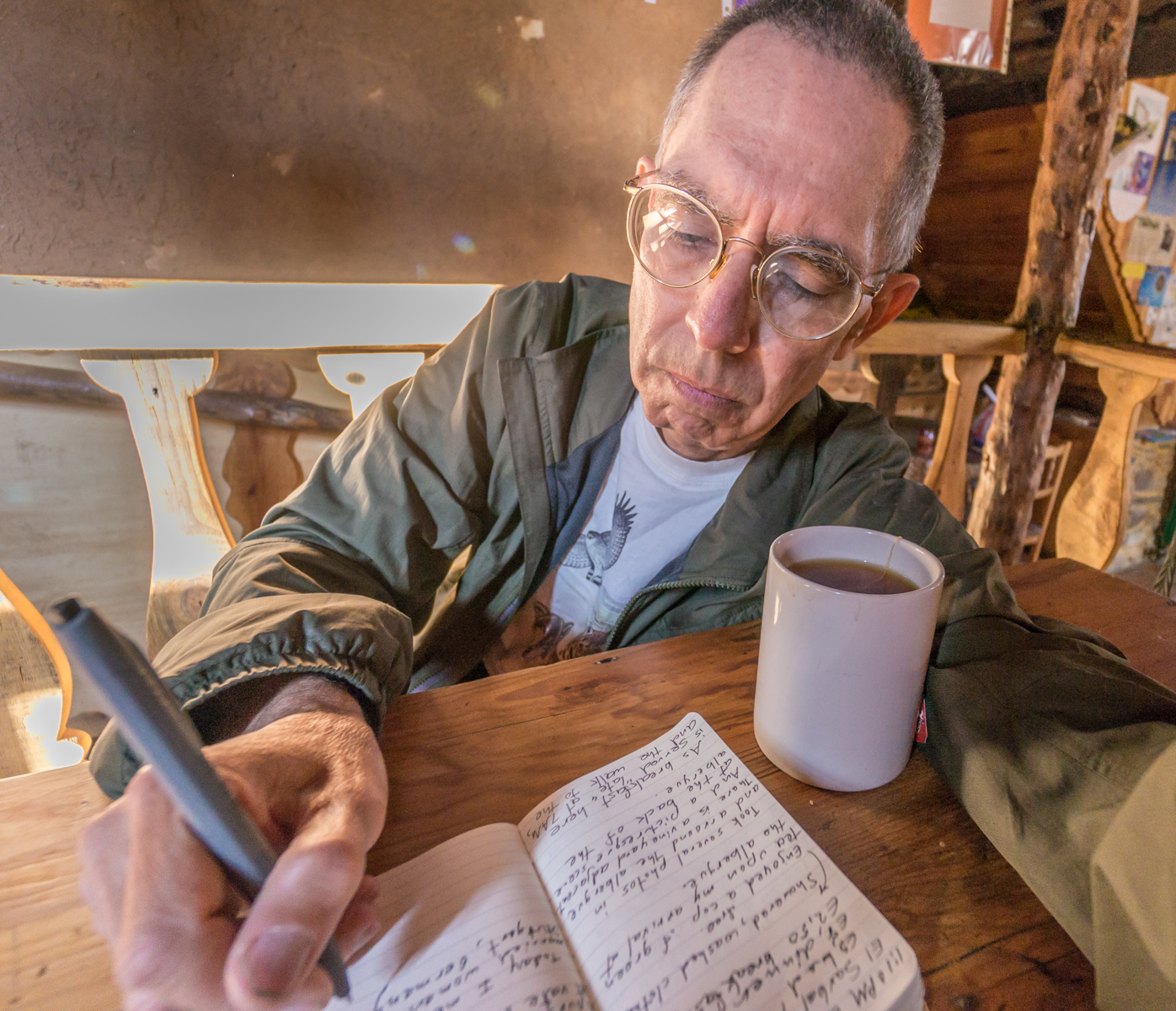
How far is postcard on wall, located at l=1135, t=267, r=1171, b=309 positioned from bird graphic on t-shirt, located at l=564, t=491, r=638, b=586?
12.0 ft

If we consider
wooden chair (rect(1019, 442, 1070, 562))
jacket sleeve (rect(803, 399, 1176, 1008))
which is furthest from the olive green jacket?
wooden chair (rect(1019, 442, 1070, 562))

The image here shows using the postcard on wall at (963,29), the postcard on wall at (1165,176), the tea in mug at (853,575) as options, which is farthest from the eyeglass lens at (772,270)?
the postcard on wall at (1165,176)

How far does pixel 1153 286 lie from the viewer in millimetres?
3219

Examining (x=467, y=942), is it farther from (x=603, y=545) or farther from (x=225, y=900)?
(x=603, y=545)

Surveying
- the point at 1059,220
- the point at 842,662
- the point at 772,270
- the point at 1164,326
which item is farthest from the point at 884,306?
the point at 1164,326

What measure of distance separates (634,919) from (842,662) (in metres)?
0.25

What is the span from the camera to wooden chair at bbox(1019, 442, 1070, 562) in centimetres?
310

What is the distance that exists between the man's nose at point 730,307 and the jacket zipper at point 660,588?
35 centimetres

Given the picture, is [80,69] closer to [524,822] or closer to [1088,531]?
[524,822]

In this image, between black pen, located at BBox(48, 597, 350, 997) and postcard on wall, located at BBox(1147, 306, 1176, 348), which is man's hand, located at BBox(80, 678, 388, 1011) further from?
postcard on wall, located at BBox(1147, 306, 1176, 348)

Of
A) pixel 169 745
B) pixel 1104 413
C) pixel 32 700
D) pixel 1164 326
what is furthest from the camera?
pixel 1164 326

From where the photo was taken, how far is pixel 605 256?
6.17 feet

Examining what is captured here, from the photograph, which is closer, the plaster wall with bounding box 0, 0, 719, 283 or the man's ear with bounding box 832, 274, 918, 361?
the man's ear with bounding box 832, 274, 918, 361

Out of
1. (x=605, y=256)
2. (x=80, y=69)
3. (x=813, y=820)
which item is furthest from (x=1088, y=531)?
(x=80, y=69)
